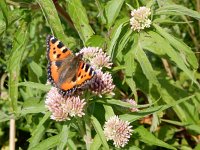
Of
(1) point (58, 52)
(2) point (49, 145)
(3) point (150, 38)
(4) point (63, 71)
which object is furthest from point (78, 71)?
(3) point (150, 38)

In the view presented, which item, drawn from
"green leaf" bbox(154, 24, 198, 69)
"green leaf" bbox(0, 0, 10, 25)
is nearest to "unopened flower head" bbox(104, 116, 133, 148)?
"green leaf" bbox(154, 24, 198, 69)

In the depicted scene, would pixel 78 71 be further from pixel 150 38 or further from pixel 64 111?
pixel 150 38

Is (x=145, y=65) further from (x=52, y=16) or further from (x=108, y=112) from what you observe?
(x=52, y=16)

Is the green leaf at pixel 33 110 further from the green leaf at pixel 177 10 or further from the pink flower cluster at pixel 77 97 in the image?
the green leaf at pixel 177 10

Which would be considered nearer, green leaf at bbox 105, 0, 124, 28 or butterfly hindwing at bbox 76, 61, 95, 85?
butterfly hindwing at bbox 76, 61, 95, 85

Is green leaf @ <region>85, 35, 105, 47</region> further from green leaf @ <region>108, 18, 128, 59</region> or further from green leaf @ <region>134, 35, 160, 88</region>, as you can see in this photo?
green leaf @ <region>134, 35, 160, 88</region>

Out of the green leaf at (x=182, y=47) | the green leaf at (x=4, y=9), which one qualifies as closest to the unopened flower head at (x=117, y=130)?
the green leaf at (x=182, y=47)
